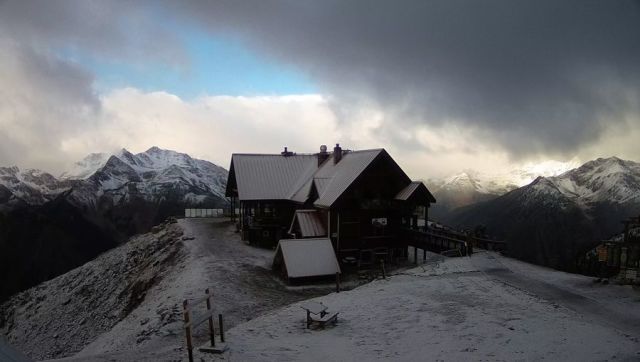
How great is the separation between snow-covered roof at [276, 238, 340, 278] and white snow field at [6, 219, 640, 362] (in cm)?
158

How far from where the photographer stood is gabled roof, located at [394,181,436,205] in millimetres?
35594

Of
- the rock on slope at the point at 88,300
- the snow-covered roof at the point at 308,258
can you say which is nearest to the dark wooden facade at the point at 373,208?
Answer: the snow-covered roof at the point at 308,258

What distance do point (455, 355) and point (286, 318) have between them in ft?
27.5

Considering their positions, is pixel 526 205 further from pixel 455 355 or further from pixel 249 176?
pixel 455 355

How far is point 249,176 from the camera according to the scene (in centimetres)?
4644

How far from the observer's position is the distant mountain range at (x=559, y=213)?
5472 inches

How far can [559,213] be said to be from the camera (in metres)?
165

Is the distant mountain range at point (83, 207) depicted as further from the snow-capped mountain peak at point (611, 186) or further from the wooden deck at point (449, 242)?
the snow-capped mountain peak at point (611, 186)

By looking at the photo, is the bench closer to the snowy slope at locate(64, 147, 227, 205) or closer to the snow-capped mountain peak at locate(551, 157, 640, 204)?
the snowy slope at locate(64, 147, 227, 205)

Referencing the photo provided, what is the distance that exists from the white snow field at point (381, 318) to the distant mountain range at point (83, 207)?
59817 mm

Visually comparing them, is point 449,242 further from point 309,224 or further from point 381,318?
point 381,318

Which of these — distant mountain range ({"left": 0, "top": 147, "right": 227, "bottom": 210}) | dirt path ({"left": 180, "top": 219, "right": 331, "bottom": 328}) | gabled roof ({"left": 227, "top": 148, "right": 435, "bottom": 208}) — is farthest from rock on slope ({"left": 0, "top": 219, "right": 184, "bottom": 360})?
distant mountain range ({"left": 0, "top": 147, "right": 227, "bottom": 210})

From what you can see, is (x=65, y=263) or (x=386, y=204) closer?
(x=386, y=204)


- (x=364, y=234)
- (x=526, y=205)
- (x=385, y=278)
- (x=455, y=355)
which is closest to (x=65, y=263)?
(x=364, y=234)
